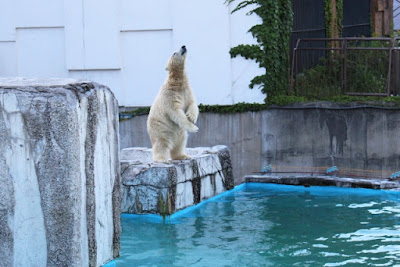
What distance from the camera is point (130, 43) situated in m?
13.5

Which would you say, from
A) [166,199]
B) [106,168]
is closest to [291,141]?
[166,199]

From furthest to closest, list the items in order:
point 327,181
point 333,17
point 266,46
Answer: point 333,17 < point 266,46 < point 327,181

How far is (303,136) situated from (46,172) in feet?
28.0

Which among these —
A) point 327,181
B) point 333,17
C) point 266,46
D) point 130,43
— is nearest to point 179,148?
point 327,181

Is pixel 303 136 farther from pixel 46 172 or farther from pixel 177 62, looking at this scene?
pixel 46 172

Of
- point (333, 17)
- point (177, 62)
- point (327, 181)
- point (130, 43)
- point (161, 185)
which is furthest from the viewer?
point (333, 17)

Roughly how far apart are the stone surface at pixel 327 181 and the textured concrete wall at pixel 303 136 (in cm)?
130

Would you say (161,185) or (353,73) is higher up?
(353,73)

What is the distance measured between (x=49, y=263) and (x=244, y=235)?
3276 mm

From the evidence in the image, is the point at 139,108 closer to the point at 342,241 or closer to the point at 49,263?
the point at 342,241

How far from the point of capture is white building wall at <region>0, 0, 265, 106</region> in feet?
43.0

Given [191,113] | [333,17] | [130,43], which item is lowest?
[191,113]

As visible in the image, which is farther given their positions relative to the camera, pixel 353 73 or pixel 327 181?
pixel 353 73

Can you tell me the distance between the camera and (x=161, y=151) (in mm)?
9008
